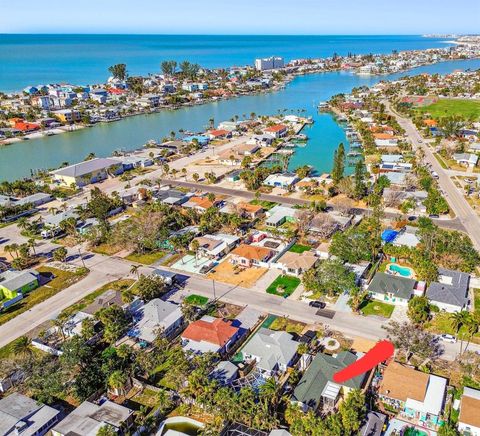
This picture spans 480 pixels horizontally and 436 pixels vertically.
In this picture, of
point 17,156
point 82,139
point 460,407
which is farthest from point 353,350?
point 82,139

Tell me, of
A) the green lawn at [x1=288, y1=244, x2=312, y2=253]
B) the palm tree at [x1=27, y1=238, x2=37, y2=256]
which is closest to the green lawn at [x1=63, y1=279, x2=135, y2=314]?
the palm tree at [x1=27, y1=238, x2=37, y2=256]

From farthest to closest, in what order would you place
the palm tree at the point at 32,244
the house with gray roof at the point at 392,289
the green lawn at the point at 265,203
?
the green lawn at the point at 265,203
the palm tree at the point at 32,244
the house with gray roof at the point at 392,289

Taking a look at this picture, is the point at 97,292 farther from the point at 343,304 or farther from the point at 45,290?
the point at 343,304

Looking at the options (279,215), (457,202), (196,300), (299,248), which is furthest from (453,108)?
(196,300)

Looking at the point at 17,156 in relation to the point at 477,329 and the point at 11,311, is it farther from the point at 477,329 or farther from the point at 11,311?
the point at 477,329

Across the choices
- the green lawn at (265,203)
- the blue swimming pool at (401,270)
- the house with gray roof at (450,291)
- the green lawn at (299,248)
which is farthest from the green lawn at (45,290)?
the house with gray roof at (450,291)

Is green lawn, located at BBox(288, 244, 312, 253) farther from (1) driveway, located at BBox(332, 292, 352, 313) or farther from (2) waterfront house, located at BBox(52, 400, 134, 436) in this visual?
(2) waterfront house, located at BBox(52, 400, 134, 436)

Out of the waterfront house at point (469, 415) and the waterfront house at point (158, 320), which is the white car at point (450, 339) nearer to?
the waterfront house at point (469, 415)

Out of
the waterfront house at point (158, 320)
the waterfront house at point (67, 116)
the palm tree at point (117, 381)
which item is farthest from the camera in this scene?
the waterfront house at point (67, 116)

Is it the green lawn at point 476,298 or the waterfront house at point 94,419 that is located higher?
the green lawn at point 476,298
